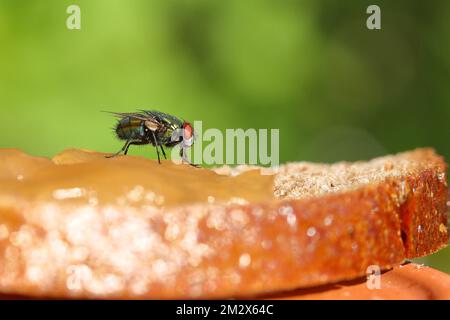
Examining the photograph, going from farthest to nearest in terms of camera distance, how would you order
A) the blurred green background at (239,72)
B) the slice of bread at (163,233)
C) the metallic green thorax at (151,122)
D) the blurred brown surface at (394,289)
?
the blurred green background at (239,72) < the metallic green thorax at (151,122) < the blurred brown surface at (394,289) < the slice of bread at (163,233)

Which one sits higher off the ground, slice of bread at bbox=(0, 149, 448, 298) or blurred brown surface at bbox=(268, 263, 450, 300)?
slice of bread at bbox=(0, 149, 448, 298)

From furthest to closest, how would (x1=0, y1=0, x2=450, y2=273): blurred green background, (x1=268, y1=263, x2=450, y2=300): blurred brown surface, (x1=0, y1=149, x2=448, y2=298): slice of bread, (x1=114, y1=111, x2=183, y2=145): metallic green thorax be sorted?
(x1=0, y1=0, x2=450, y2=273): blurred green background < (x1=114, y1=111, x2=183, y2=145): metallic green thorax < (x1=268, y1=263, x2=450, y2=300): blurred brown surface < (x1=0, y1=149, x2=448, y2=298): slice of bread

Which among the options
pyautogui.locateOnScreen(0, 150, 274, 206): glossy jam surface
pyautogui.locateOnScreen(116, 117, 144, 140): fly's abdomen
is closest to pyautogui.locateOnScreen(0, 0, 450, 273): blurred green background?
pyautogui.locateOnScreen(116, 117, 144, 140): fly's abdomen

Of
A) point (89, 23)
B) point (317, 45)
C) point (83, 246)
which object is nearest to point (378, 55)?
point (317, 45)

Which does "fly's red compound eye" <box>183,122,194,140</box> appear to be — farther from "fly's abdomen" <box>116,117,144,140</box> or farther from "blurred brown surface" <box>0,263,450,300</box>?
"blurred brown surface" <box>0,263,450,300</box>

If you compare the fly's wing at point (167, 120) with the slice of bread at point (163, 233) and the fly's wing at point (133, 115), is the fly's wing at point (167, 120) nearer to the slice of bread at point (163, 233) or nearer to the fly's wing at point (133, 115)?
the fly's wing at point (133, 115)

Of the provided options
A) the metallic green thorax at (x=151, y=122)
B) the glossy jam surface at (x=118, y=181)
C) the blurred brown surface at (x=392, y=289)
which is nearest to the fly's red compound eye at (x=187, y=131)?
the metallic green thorax at (x=151, y=122)

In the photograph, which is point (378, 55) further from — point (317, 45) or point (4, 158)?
point (4, 158)
